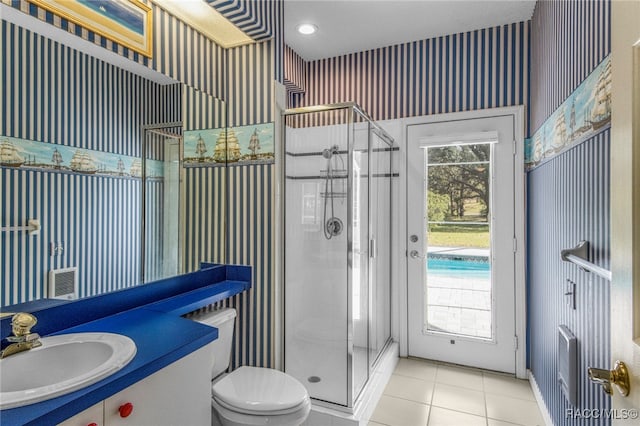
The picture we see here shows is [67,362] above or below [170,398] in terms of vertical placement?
above

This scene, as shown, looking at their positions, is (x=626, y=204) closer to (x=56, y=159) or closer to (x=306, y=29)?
(x=56, y=159)

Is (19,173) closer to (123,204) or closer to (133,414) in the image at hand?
(123,204)

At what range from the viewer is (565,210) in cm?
179

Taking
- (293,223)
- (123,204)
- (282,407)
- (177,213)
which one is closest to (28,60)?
(123,204)

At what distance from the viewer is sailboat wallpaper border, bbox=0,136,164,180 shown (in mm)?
1245

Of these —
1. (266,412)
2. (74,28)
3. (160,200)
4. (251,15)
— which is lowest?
(266,412)

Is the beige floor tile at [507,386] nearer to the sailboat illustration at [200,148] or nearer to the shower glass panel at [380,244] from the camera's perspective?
the shower glass panel at [380,244]

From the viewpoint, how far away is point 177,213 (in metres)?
2.05

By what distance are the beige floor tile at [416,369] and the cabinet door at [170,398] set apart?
6.25ft

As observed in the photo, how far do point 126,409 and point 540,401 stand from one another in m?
2.54

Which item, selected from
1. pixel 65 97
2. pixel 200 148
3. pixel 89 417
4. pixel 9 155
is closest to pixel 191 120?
pixel 200 148

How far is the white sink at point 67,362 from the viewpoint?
1021 millimetres

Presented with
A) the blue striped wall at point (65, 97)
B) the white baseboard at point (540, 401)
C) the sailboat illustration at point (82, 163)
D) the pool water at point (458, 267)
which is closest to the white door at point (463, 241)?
the pool water at point (458, 267)

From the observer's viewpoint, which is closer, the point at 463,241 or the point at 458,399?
the point at 458,399
